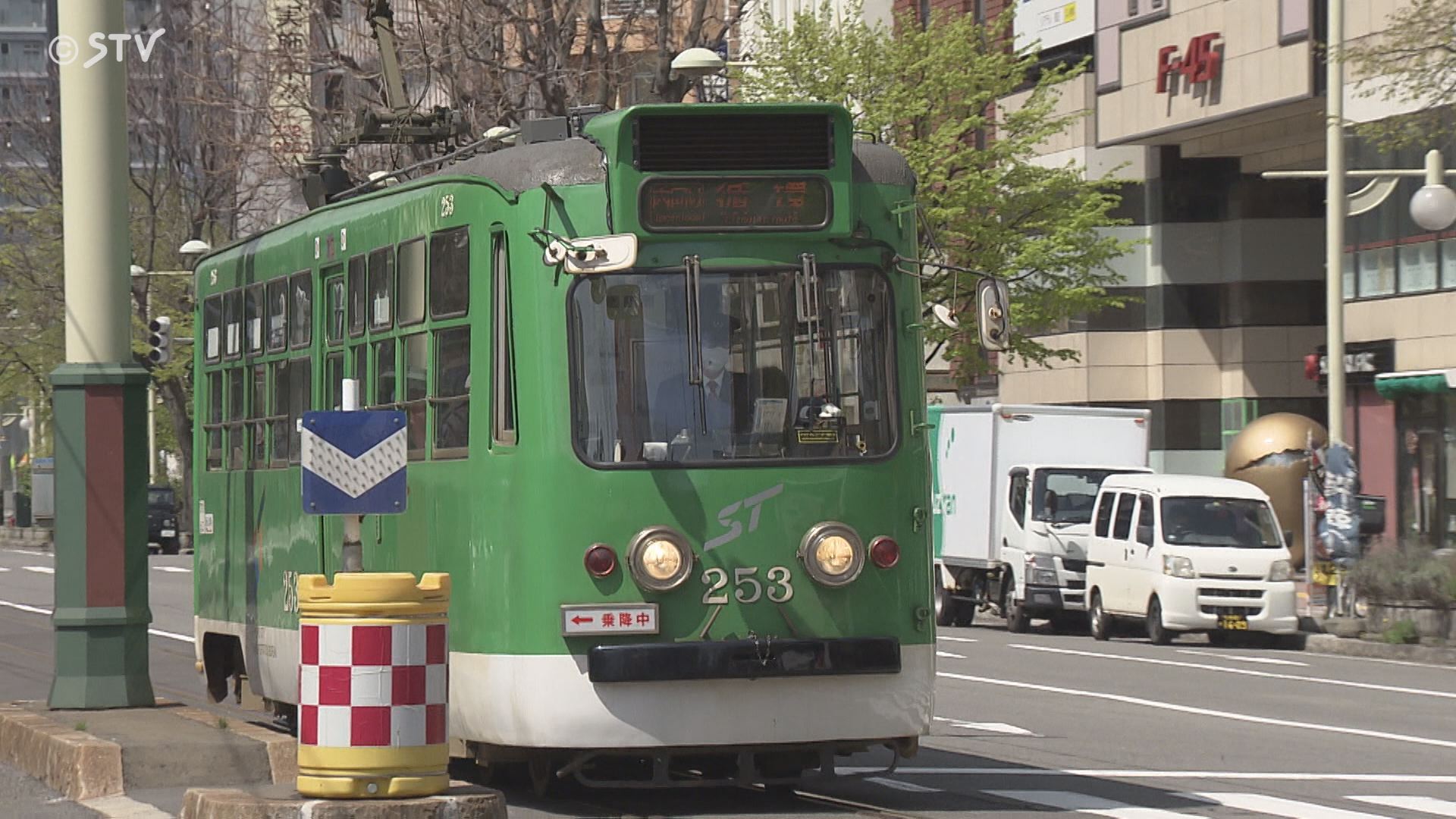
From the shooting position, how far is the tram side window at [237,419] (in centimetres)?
1594

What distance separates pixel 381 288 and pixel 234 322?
3379mm

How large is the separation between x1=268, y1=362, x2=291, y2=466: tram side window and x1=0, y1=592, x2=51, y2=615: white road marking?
2028 centimetres

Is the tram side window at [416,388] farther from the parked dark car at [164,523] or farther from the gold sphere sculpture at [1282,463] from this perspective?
the parked dark car at [164,523]

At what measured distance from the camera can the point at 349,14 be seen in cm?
4603

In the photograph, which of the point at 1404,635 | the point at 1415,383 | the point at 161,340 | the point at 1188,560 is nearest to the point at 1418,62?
the point at 1404,635

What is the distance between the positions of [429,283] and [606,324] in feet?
4.50

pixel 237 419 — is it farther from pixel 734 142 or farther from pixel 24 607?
pixel 24 607

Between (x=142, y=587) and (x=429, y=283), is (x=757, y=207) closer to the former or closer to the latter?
(x=429, y=283)

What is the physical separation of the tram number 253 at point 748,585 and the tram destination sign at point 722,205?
1.52 meters

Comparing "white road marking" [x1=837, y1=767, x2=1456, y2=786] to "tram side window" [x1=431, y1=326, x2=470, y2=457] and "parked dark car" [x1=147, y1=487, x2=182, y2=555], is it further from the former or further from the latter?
"parked dark car" [x1=147, y1=487, x2=182, y2=555]

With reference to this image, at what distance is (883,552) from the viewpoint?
1167cm

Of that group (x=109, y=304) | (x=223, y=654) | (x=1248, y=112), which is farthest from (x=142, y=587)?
(x=1248, y=112)

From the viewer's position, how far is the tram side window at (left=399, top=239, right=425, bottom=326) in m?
12.6

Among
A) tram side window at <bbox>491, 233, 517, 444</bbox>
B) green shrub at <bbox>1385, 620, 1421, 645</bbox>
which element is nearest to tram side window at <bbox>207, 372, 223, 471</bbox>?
tram side window at <bbox>491, 233, 517, 444</bbox>
